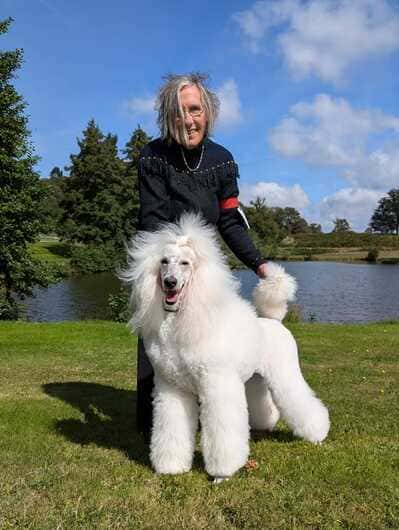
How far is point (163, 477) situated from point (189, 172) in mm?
2462

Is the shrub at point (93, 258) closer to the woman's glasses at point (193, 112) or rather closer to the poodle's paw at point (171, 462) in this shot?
the woman's glasses at point (193, 112)

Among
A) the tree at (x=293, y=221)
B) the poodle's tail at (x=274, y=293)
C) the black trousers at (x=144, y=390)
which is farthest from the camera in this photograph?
the tree at (x=293, y=221)

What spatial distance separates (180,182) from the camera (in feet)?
15.1

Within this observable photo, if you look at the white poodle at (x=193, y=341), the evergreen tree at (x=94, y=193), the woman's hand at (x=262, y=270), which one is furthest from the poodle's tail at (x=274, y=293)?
the evergreen tree at (x=94, y=193)

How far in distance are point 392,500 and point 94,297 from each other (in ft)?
85.9

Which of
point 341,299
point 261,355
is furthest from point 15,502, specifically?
point 341,299

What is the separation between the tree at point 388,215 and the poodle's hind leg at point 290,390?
5739 inches

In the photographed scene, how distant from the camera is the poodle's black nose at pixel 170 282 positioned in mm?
3773

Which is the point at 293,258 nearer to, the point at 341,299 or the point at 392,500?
the point at 341,299

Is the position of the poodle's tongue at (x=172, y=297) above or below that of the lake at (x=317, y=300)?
above

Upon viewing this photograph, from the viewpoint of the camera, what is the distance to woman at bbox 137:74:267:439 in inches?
175

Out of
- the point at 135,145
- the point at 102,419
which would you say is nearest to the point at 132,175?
the point at 135,145

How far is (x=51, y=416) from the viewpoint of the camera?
18.9 feet

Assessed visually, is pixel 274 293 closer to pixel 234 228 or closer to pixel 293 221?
pixel 234 228
